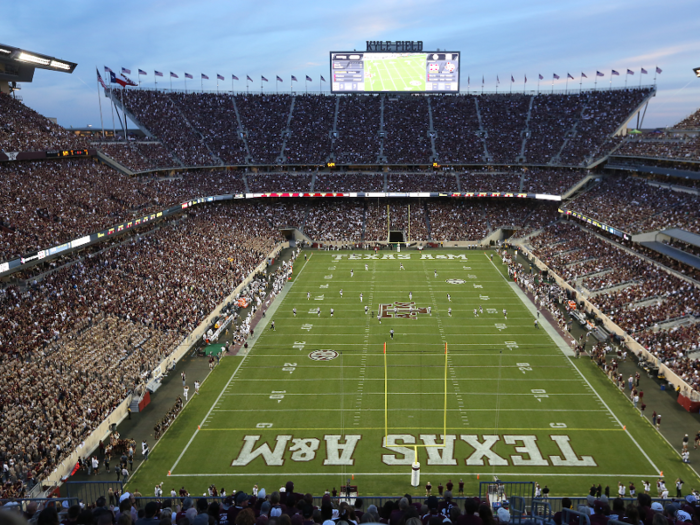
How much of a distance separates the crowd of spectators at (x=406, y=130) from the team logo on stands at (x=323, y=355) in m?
39.4

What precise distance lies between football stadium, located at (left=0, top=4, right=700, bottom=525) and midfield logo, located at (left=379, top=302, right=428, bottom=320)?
0.27 m

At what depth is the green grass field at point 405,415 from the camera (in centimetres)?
1827

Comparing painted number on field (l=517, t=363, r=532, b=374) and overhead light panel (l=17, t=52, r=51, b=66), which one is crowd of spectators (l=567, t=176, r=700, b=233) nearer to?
painted number on field (l=517, t=363, r=532, b=374)

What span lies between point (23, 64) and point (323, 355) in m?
33.8

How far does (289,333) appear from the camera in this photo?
31344 mm

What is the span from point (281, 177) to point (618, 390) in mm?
45576

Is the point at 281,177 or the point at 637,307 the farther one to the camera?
the point at 281,177

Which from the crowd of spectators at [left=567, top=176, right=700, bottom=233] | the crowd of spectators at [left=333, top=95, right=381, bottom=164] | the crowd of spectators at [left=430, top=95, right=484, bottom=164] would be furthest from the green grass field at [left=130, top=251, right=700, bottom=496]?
the crowd of spectators at [left=333, top=95, right=381, bottom=164]

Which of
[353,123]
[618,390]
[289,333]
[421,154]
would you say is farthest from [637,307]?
[353,123]

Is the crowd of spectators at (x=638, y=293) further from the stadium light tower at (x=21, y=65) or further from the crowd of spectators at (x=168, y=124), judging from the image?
the stadium light tower at (x=21, y=65)

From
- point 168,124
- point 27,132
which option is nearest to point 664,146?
point 168,124

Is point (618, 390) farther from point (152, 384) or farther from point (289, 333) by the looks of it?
point (152, 384)

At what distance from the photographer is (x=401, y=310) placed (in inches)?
1383

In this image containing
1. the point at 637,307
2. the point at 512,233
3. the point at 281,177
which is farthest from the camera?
the point at 281,177
